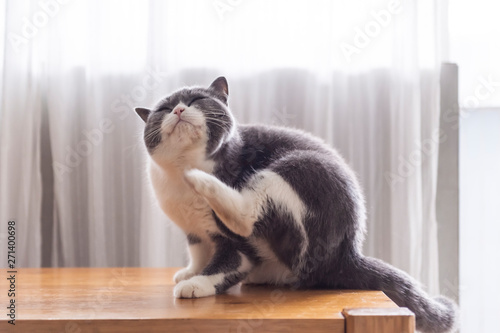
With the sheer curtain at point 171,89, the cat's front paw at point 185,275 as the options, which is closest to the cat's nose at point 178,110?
the cat's front paw at point 185,275

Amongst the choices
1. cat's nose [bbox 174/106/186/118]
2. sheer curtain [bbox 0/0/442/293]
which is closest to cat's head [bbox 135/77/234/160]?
cat's nose [bbox 174/106/186/118]

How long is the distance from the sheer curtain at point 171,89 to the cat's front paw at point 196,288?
29.3 inches

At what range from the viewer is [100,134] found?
5.35 ft

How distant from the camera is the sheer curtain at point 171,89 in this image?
1592 mm

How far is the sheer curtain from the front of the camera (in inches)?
62.7

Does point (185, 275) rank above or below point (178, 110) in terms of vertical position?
below

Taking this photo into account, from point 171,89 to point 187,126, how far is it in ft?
2.56

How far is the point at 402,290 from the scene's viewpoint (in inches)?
35.3

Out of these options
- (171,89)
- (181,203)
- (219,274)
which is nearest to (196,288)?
(219,274)

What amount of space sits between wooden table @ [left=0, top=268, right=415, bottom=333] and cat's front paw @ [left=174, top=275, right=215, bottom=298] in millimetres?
15

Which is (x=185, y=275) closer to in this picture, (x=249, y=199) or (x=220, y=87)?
(x=249, y=199)

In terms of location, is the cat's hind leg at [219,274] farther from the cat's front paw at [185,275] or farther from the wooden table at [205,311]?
the cat's front paw at [185,275]

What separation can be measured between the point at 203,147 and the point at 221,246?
0.18 metres

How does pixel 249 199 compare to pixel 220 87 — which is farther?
pixel 220 87
